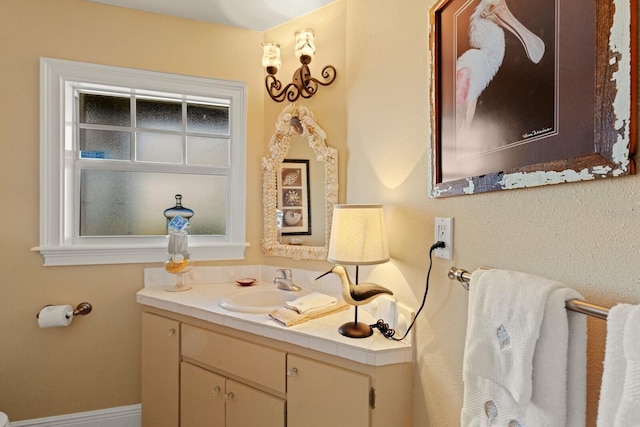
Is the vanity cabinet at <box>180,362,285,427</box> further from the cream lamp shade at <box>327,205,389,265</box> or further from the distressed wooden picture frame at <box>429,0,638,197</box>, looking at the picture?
the distressed wooden picture frame at <box>429,0,638,197</box>

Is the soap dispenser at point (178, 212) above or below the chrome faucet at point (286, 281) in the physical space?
above

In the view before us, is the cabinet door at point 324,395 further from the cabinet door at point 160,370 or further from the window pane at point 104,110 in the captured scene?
the window pane at point 104,110

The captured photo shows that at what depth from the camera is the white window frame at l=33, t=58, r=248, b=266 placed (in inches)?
68.5

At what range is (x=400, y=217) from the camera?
1.25 m

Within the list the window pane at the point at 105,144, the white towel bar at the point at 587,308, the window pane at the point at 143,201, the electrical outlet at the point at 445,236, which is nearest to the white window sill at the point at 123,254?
the window pane at the point at 143,201

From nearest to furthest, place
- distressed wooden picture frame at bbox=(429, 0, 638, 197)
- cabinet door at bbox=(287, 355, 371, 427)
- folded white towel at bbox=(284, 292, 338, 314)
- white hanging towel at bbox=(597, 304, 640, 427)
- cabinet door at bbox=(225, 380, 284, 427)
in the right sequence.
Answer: white hanging towel at bbox=(597, 304, 640, 427), distressed wooden picture frame at bbox=(429, 0, 638, 197), cabinet door at bbox=(287, 355, 371, 427), cabinet door at bbox=(225, 380, 284, 427), folded white towel at bbox=(284, 292, 338, 314)

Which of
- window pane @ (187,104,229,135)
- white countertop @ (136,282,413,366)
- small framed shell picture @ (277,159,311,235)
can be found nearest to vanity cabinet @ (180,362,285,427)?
white countertop @ (136,282,413,366)

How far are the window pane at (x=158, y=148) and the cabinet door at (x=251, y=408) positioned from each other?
139 centimetres

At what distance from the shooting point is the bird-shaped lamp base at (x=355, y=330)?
1.18m

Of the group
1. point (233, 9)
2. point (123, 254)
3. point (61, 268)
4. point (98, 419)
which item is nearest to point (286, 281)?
point (123, 254)

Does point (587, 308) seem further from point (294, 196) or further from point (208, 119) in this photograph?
point (208, 119)

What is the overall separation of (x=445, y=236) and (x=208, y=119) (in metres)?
1.74

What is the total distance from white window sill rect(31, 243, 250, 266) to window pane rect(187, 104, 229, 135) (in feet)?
2.51

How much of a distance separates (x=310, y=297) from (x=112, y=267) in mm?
1219
